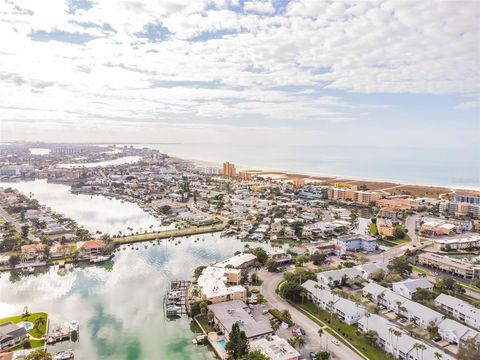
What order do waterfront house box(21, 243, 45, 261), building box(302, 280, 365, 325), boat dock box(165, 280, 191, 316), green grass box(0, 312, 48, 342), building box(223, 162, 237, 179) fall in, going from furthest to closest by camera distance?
building box(223, 162, 237, 179), waterfront house box(21, 243, 45, 261), boat dock box(165, 280, 191, 316), building box(302, 280, 365, 325), green grass box(0, 312, 48, 342)

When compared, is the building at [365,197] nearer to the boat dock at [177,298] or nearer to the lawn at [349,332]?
the lawn at [349,332]

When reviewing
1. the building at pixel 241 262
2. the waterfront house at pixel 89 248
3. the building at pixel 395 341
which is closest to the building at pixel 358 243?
the building at pixel 241 262

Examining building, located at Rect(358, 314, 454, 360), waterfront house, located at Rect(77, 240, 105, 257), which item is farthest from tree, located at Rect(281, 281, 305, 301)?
waterfront house, located at Rect(77, 240, 105, 257)

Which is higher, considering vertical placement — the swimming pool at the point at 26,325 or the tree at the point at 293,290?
the tree at the point at 293,290

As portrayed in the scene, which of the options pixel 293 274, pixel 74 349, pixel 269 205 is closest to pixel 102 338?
pixel 74 349

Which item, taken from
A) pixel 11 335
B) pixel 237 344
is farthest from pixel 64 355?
pixel 237 344

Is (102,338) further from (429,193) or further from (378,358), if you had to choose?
(429,193)

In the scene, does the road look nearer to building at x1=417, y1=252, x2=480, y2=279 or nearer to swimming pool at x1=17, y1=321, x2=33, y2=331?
building at x1=417, y1=252, x2=480, y2=279
